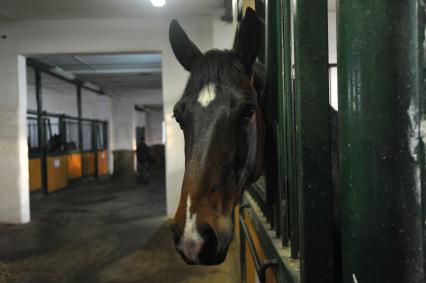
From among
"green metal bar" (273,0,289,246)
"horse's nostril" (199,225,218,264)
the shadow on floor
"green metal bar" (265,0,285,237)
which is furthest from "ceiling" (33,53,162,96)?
"horse's nostril" (199,225,218,264)

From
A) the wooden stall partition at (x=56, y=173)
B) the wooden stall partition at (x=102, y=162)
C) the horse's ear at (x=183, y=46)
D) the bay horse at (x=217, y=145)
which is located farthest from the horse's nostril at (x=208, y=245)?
the wooden stall partition at (x=102, y=162)

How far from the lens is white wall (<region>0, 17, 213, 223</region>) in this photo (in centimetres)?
553

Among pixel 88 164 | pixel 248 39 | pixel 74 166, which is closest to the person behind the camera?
pixel 248 39

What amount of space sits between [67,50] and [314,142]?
5.83 meters

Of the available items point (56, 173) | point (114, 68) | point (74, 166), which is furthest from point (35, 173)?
point (114, 68)

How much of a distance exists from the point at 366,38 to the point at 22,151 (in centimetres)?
637

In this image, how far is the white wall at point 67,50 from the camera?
5.53 m

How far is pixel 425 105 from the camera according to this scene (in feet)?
1.70

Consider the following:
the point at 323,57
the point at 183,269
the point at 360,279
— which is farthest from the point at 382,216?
the point at 183,269

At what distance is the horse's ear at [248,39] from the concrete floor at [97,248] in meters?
2.81

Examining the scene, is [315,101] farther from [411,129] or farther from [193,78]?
[193,78]

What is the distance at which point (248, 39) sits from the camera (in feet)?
4.37

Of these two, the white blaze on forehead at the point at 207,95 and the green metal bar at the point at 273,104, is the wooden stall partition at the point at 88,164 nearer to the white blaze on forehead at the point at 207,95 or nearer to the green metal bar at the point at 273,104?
the green metal bar at the point at 273,104

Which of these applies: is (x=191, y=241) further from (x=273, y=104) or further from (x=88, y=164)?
(x=88, y=164)
